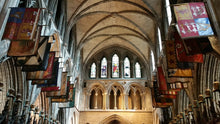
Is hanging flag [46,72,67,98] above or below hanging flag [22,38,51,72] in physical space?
below

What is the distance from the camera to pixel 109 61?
947 inches

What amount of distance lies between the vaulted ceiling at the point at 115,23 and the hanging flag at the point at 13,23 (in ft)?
31.6

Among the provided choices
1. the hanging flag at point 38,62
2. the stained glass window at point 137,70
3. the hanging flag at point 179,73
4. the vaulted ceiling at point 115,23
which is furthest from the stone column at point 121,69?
the hanging flag at point 38,62

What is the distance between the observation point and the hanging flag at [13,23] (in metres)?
6.60

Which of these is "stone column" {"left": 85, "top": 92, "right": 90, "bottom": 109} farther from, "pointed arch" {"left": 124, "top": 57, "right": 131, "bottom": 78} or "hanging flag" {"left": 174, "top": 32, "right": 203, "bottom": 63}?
"hanging flag" {"left": 174, "top": 32, "right": 203, "bottom": 63}

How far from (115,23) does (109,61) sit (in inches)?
198

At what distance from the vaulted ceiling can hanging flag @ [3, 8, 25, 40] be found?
9.64m

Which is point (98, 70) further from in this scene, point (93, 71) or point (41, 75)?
point (41, 75)

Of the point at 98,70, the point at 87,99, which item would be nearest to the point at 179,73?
the point at 87,99

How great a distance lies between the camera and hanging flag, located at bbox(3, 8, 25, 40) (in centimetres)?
660

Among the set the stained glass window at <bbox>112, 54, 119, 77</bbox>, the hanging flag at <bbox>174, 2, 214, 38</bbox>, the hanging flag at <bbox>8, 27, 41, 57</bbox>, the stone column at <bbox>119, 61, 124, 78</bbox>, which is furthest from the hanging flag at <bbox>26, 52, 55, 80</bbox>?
the stained glass window at <bbox>112, 54, 119, 77</bbox>

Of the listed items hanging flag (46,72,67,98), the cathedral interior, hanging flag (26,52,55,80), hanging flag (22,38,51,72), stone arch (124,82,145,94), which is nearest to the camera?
the cathedral interior

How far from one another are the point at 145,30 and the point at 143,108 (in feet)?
25.7

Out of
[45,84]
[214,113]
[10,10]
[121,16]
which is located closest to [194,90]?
[214,113]
